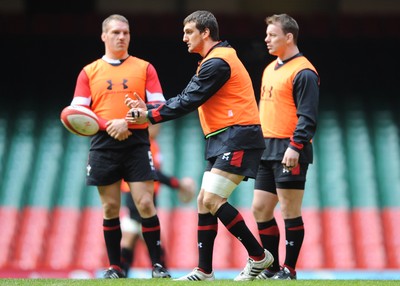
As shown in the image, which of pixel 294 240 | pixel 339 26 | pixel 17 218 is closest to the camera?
pixel 294 240

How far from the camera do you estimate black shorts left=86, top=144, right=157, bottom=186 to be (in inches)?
249

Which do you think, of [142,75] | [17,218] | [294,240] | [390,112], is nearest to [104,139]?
[142,75]

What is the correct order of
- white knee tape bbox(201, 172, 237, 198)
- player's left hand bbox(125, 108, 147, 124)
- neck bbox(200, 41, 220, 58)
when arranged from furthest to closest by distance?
neck bbox(200, 41, 220, 58) → player's left hand bbox(125, 108, 147, 124) → white knee tape bbox(201, 172, 237, 198)

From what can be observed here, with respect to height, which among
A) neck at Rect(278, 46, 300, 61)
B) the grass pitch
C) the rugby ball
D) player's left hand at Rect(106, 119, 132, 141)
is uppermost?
neck at Rect(278, 46, 300, 61)

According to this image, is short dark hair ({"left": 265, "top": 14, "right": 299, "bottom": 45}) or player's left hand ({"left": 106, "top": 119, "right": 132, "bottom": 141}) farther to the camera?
short dark hair ({"left": 265, "top": 14, "right": 299, "bottom": 45})

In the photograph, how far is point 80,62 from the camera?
45.4 ft

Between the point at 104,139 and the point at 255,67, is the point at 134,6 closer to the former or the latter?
the point at 255,67

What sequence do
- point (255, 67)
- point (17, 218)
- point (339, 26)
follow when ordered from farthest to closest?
point (339, 26) < point (255, 67) < point (17, 218)

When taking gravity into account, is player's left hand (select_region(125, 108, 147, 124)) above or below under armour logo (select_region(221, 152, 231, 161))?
above

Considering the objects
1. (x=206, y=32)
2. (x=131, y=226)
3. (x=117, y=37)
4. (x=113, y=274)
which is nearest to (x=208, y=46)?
(x=206, y=32)

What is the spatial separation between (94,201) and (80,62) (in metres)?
3.09

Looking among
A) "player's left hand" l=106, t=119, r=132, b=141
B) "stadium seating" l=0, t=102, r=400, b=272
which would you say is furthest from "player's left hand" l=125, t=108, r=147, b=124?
"stadium seating" l=0, t=102, r=400, b=272

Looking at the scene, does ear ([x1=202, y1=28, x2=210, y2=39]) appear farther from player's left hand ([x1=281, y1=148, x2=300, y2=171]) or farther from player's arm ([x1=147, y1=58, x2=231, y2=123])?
player's left hand ([x1=281, y1=148, x2=300, y2=171])

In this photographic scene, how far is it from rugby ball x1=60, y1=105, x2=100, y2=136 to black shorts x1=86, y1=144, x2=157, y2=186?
19 centimetres
